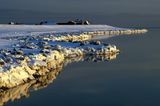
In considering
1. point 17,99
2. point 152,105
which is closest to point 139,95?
point 152,105

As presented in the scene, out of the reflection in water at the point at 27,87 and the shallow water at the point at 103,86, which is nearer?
the shallow water at the point at 103,86

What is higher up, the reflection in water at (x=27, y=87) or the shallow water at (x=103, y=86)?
the reflection in water at (x=27, y=87)

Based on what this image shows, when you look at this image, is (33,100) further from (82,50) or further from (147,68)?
(82,50)

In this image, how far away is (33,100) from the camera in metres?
17.6

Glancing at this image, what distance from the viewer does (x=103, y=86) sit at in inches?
826

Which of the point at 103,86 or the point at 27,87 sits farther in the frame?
the point at 103,86

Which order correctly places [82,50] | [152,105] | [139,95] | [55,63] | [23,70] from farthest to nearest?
1. [82,50]
2. [55,63]
3. [23,70]
4. [139,95]
5. [152,105]

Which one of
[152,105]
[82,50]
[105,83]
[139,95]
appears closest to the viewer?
[152,105]

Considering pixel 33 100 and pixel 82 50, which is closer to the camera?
pixel 33 100

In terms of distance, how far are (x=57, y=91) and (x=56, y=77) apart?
10.7ft

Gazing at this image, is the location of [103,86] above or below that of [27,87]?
below

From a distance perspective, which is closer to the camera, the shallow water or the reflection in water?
the shallow water

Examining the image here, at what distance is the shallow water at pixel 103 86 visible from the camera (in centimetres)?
1755

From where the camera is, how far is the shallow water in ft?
57.6
